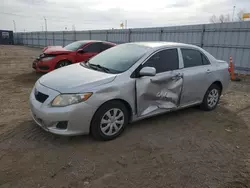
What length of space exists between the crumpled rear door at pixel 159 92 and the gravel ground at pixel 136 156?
0.42 metres

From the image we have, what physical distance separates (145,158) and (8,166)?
1.85m

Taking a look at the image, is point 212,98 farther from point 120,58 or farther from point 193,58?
point 120,58

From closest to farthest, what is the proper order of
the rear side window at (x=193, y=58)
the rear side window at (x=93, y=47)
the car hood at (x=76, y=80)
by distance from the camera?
the car hood at (x=76, y=80) < the rear side window at (x=193, y=58) < the rear side window at (x=93, y=47)

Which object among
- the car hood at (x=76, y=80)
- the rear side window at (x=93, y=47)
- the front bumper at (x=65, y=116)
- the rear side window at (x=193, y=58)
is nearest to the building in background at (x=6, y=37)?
the rear side window at (x=93, y=47)

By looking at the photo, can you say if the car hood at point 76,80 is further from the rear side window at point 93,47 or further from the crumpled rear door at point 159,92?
the rear side window at point 93,47

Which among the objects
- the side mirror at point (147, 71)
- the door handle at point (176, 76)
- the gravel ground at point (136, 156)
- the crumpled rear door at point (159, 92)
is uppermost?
the side mirror at point (147, 71)

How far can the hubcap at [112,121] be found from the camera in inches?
134

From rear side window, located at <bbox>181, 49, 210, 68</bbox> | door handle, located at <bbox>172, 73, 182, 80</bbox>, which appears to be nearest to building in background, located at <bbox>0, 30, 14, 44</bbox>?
rear side window, located at <bbox>181, 49, 210, 68</bbox>

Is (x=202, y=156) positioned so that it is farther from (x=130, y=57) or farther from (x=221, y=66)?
(x=221, y=66)

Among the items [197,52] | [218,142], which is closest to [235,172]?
[218,142]

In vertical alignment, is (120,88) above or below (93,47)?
below

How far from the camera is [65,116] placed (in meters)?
3.08

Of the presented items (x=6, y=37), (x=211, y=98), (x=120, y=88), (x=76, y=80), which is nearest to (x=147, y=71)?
(x=120, y=88)

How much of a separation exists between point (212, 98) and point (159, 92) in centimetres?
187
